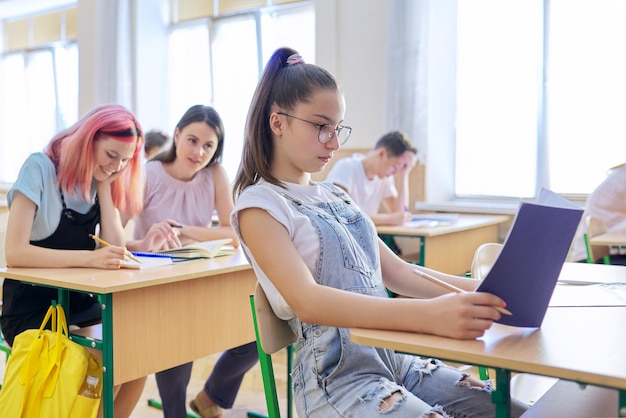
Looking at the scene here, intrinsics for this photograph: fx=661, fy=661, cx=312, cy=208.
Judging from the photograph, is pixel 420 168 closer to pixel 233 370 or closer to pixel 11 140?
pixel 233 370

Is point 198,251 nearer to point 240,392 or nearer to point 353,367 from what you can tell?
point 240,392

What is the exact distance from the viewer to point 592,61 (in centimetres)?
416

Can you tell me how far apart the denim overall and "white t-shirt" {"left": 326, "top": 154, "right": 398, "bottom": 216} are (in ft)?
8.47

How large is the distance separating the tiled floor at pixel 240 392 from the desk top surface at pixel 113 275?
88cm

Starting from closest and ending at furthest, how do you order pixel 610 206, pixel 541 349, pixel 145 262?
pixel 541 349, pixel 145 262, pixel 610 206

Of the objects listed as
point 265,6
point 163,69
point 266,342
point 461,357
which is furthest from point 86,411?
point 163,69

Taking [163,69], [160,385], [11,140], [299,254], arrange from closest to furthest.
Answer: [299,254]
[160,385]
[163,69]
[11,140]

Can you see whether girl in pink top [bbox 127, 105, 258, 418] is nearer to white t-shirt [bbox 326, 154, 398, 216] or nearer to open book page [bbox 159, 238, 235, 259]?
open book page [bbox 159, 238, 235, 259]

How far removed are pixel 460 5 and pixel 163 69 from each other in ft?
9.30

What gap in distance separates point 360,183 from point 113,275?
92.5 inches

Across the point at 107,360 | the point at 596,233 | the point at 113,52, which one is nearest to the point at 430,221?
the point at 596,233

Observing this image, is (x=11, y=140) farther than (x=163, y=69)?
Yes

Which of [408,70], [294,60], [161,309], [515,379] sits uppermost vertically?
[408,70]

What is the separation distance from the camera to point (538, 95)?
4.31 m
